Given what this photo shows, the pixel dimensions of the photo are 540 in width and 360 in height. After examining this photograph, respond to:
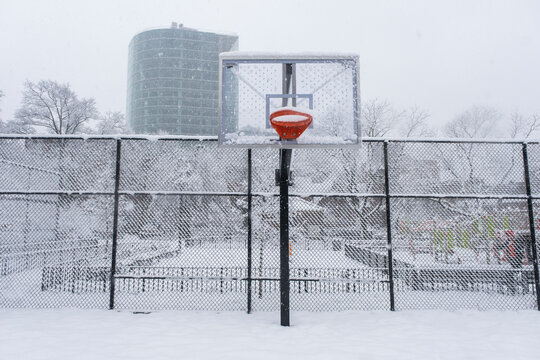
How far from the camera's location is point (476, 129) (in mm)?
28281

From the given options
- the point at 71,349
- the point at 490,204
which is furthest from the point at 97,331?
the point at 490,204

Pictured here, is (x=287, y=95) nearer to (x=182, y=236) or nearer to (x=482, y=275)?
(x=182, y=236)

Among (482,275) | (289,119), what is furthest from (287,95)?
(482,275)

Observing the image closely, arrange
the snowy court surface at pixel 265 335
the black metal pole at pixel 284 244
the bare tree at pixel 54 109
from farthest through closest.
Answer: the bare tree at pixel 54 109, the black metal pole at pixel 284 244, the snowy court surface at pixel 265 335

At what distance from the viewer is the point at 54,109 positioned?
27156 mm

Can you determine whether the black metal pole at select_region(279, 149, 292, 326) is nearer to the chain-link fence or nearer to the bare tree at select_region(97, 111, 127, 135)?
the chain-link fence

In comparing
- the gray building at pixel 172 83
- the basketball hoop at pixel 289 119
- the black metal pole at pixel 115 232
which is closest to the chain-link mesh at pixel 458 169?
the basketball hoop at pixel 289 119

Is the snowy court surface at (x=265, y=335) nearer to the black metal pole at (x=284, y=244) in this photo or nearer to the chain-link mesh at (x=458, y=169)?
the black metal pole at (x=284, y=244)

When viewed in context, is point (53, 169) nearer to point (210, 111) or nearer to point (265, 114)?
point (265, 114)

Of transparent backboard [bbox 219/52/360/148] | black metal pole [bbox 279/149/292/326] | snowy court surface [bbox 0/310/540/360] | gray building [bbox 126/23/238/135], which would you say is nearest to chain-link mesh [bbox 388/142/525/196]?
transparent backboard [bbox 219/52/360/148]

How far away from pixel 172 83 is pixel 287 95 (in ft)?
296

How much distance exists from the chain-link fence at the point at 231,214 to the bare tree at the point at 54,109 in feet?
77.2

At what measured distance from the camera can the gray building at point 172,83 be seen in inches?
3351

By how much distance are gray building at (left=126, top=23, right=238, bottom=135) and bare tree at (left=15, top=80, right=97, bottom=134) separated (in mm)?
56696
